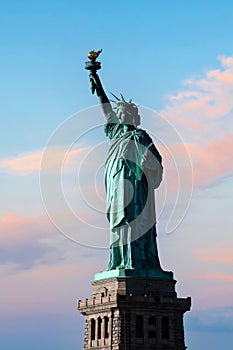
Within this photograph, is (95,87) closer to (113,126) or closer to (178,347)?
(113,126)

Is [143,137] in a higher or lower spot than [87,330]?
higher

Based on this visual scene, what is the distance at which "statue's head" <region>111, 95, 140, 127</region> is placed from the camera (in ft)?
214

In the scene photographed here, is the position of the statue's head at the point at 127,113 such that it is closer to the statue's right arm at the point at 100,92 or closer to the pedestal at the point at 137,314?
the statue's right arm at the point at 100,92

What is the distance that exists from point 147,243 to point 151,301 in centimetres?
407

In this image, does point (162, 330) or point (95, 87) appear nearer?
point (162, 330)

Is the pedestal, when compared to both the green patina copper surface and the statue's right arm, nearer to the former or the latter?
the green patina copper surface

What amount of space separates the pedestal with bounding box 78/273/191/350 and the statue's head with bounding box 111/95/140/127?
10.7m

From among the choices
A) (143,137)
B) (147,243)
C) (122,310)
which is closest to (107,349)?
(122,310)

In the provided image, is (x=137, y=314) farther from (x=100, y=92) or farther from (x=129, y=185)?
(x=100, y=92)

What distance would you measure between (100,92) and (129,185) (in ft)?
23.0

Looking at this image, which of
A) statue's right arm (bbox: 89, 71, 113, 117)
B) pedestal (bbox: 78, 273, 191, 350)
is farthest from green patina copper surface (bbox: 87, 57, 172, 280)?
pedestal (bbox: 78, 273, 191, 350)

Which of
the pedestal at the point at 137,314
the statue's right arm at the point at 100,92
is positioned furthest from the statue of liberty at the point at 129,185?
the pedestal at the point at 137,314

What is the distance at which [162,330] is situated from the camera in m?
61.1

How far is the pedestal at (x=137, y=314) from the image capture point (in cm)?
5997
